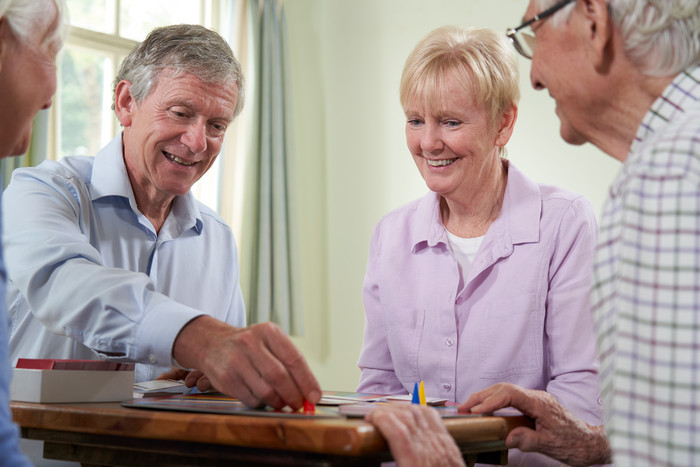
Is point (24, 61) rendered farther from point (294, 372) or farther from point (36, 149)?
point (36, 149)

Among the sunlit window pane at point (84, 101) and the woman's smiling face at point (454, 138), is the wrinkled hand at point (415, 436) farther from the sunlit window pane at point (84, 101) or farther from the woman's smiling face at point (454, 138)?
the sunlit window pane at point (84, 101)

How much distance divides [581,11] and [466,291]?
0.85 m

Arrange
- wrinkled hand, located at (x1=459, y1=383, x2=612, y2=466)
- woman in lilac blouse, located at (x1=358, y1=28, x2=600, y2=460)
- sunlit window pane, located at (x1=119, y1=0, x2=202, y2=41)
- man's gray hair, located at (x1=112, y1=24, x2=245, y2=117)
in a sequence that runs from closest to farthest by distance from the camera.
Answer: wrinkled hand, located at (x1=459, y1=383, x2=612, y2=466) < woman in lilac blouse, located at (x1=358, y1=28, x2=600, y2=460) < man's gray hair, located at (x1=112, y1=24, x2=245, y2=117) < sunlit window pane, located at (x1=119, y1=0, x2=202, y2=41)

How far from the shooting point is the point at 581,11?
1.15 metres

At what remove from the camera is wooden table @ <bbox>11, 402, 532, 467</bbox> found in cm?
93

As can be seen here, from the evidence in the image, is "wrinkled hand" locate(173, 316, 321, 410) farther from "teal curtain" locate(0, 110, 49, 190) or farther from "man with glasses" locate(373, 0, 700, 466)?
"teal curtain" locate(0, 110, 49, 190)

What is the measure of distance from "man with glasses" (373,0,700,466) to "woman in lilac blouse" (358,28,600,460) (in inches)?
23.1

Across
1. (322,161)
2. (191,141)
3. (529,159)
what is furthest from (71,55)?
(529,159)

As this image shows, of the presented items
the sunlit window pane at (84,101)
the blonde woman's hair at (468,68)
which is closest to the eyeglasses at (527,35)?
the blonde woman's hair at (468,68)

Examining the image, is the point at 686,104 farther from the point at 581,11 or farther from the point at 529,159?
the point at 529,159

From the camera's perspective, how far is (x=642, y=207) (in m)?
0.85

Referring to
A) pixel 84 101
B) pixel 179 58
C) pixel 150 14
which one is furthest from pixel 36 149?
pixel 179 58

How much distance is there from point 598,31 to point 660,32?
0.09 m

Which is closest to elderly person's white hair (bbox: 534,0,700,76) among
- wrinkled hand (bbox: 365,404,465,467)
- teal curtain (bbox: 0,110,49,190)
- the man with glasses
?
the man with glasses
